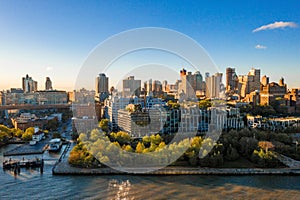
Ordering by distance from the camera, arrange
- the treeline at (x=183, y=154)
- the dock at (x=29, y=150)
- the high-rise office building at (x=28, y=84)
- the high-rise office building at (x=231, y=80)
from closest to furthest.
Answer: the treeline at (x=183, y=154) < the dock at (x=29, y=150) < the high-rise office building at (x=231, y=80) < the high-rise office building at (x=28, y=84)

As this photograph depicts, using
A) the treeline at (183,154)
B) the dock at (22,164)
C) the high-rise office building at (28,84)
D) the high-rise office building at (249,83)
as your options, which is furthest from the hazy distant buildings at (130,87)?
the high-rise office building at (28,84)

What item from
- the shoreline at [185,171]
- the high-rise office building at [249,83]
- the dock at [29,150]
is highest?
the high-rise office building at [249,83]

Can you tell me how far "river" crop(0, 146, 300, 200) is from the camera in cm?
415

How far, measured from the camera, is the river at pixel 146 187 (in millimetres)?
4152

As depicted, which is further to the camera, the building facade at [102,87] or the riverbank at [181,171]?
the building facade at [102,87]

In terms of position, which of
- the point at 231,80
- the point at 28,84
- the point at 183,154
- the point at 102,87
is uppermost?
the point at 28,84

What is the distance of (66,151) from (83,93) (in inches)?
372

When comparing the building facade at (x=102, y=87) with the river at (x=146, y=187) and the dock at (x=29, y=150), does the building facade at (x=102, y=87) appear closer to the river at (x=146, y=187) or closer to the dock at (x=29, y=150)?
the dock at (x=29, y=150)

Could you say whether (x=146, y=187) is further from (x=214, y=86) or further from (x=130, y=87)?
(x=214, y=86)

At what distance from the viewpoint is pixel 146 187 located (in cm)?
448

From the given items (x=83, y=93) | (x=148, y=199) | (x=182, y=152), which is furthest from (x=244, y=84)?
(x=148, y=199)

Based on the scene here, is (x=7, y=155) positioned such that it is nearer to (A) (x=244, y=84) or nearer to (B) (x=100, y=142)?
(B) (x=100, y=142)

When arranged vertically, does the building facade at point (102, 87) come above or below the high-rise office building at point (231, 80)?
below

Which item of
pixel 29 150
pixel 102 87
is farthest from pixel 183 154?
pixel 102 87
